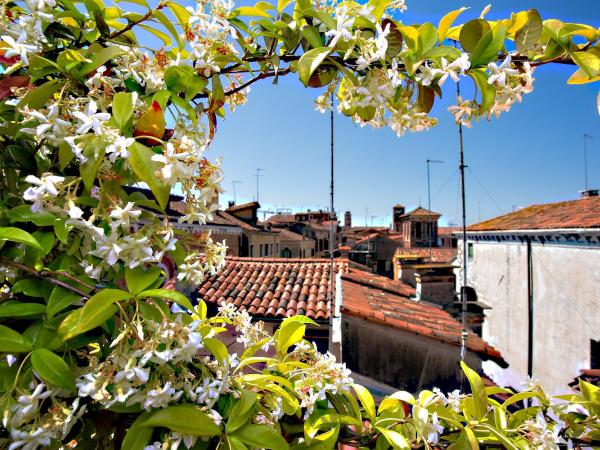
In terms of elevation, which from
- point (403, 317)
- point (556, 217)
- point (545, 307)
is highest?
point (556, 217)

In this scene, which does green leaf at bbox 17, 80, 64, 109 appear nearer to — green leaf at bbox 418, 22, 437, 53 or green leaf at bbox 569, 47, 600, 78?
green leaf at bbox 418, 22, 437, 53

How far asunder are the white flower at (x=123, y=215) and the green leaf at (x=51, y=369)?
0.71 ft

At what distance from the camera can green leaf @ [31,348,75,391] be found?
54 cm

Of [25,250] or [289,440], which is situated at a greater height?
[25,250]

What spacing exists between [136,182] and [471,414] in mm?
785

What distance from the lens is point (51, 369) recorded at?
1.80 ft

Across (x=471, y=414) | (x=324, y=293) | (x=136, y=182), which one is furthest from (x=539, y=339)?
(x=136, y=182)

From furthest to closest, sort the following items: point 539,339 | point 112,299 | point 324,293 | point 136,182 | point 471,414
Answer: point 539,339 < point 324,293 < point 471,414 < point 136,182 < point 112,299

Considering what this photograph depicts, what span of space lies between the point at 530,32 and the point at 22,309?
3.25ft

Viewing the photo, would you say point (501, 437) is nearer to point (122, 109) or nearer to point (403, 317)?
point (122, 109)

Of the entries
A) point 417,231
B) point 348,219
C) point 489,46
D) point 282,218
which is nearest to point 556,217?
point 489,46

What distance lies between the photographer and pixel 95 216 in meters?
0.56

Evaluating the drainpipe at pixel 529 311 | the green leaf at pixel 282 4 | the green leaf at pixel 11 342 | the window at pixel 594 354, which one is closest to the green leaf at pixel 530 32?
the green leaf at pixel 282 4

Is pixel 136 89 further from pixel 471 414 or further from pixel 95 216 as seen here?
pixel 471 414
